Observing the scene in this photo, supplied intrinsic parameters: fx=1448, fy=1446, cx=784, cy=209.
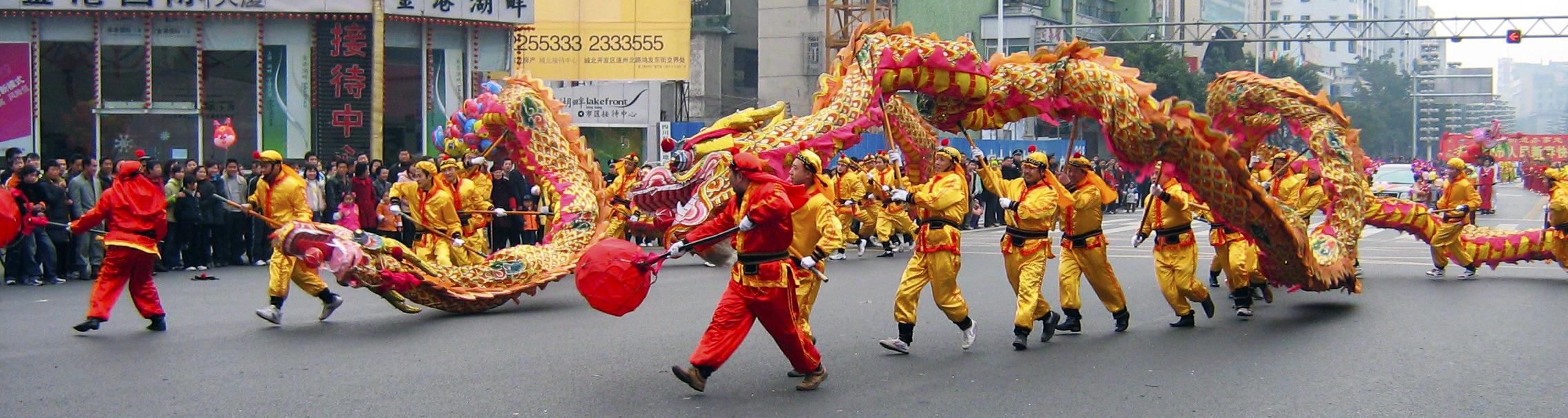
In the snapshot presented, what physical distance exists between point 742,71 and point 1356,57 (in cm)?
5217

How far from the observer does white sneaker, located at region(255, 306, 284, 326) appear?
10.4 m

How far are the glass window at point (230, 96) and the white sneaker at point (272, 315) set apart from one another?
14.0 metres

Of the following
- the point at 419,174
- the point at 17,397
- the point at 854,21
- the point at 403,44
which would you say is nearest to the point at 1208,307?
the point at 419,174

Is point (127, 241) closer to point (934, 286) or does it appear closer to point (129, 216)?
point (129, 216)

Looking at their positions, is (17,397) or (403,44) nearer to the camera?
(17,397)

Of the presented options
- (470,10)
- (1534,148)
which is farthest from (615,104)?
(1534,148)

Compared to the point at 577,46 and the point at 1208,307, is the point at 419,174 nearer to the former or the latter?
the point at 1208,307

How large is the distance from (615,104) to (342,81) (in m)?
6.03

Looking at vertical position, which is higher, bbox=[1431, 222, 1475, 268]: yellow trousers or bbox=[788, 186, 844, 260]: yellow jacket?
bbox=[788, 186, 844, 260]: yellow jacket

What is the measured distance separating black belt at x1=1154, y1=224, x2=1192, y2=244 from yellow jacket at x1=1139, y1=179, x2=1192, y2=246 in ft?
0.04

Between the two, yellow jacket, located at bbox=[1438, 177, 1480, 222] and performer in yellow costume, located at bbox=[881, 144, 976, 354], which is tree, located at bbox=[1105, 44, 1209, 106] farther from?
performer in yellow costume, located at bbox=[881, 144, 976, 354]

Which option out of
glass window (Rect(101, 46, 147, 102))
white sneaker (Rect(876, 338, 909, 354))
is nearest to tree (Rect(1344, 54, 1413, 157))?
glass window (Rect(101, 46, 147, 102))

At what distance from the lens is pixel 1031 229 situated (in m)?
9.62

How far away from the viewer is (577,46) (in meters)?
26.5
